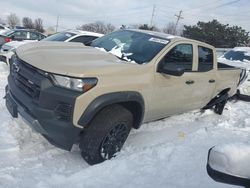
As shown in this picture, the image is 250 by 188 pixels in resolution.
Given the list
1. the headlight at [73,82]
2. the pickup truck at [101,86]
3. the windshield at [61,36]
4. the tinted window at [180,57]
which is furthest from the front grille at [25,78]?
the windshield at [61,36]

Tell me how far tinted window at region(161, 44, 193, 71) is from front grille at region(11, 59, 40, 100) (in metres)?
1.93

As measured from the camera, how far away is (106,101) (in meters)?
4.00

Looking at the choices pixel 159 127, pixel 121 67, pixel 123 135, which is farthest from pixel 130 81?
pixel 159 127

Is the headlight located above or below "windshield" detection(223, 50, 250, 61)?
above

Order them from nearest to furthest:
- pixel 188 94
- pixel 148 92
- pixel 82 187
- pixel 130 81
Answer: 1. pixel 82 187
2. pixel 130 81
3. pixel 148 92
4. pixel 188 94

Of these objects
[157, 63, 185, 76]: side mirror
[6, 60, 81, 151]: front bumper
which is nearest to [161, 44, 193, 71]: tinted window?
[157, 63, 185, 76]: side mirror

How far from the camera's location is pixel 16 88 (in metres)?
4.41

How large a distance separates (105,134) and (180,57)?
205 cm

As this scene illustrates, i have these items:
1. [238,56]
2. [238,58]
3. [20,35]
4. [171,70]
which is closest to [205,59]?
[171,70]

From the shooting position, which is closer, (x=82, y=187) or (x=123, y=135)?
(x=82, y=187)

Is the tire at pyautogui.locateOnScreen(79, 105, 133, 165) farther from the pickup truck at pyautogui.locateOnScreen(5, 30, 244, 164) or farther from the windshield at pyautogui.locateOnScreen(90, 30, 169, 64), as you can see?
the windshield at pyautogui.locateOnScreen(90, 30, 169, 64)

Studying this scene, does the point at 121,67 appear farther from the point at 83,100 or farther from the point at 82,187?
the point at 82,187

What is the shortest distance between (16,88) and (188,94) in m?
2.86

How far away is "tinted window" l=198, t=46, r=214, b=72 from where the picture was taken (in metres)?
6.02
